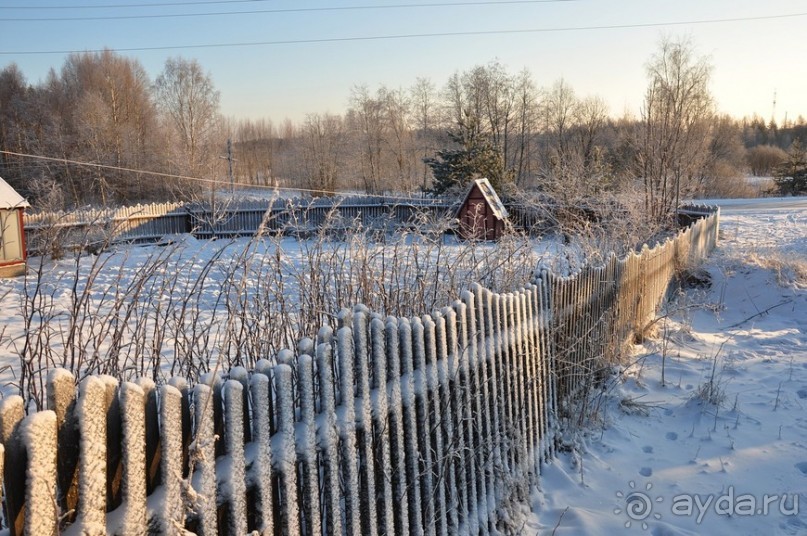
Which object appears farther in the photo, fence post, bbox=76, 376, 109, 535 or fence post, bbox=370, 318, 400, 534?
fence post, bbox=370, 318, 400, 534

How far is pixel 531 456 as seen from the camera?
152 inches

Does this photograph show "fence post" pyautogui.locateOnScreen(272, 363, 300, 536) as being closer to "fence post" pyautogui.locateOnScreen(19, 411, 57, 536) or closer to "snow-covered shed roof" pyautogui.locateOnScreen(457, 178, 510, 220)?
"fence post" pyautogui.locateOnScreen(19, 411, 57, 536)

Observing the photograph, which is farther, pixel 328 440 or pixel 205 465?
pixel 328 440

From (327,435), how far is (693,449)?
11.0ft

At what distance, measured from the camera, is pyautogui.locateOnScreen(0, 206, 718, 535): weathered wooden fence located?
1.41 m

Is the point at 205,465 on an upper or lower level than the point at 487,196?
lower

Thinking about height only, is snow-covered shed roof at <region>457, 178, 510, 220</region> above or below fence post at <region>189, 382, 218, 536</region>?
above

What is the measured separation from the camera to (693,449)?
4285 mm

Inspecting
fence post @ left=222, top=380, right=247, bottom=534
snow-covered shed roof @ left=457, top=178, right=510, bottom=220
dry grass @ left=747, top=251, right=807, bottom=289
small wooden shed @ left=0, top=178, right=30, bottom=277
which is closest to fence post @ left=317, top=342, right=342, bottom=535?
fence post @ left=222, top=380, right=247, bottom=534

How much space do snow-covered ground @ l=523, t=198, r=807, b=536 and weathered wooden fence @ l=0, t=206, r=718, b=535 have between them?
14.3 inches

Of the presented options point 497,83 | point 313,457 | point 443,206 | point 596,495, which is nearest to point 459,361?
point 313,457

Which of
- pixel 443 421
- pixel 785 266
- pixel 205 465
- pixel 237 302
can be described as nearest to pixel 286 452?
pixel 205 465

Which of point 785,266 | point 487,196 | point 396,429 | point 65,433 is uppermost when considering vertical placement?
point 487,196

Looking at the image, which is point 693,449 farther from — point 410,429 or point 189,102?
point 189,102
